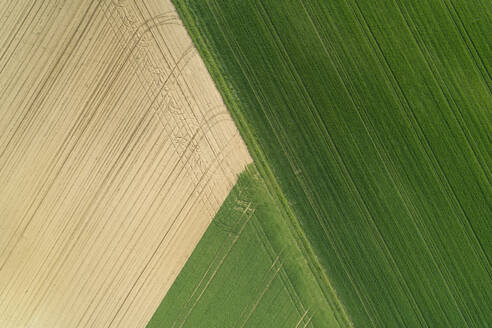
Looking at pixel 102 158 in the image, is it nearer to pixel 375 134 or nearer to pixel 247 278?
pixel 247 278

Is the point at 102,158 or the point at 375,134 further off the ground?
the point at 375,134

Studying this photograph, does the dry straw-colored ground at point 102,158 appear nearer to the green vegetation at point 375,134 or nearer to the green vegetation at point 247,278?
the green vegetation at point 247,278

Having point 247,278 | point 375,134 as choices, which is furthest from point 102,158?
point 375,134

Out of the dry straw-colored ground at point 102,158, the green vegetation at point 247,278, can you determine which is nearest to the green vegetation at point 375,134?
the green vegetation at point 247,278

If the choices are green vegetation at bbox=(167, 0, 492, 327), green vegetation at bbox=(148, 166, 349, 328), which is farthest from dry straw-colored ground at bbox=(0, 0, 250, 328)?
green vegetation at bbox=(167, 0, 492, 327)

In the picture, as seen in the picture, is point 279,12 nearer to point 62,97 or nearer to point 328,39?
point 328,39

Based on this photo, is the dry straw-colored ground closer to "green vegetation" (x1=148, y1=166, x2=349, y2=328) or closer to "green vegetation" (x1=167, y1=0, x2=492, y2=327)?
"green vegetation" (x1=148, y1=166, x2=349, y2=328)

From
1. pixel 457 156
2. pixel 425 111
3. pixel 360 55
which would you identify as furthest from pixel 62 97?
pixel 457 156
